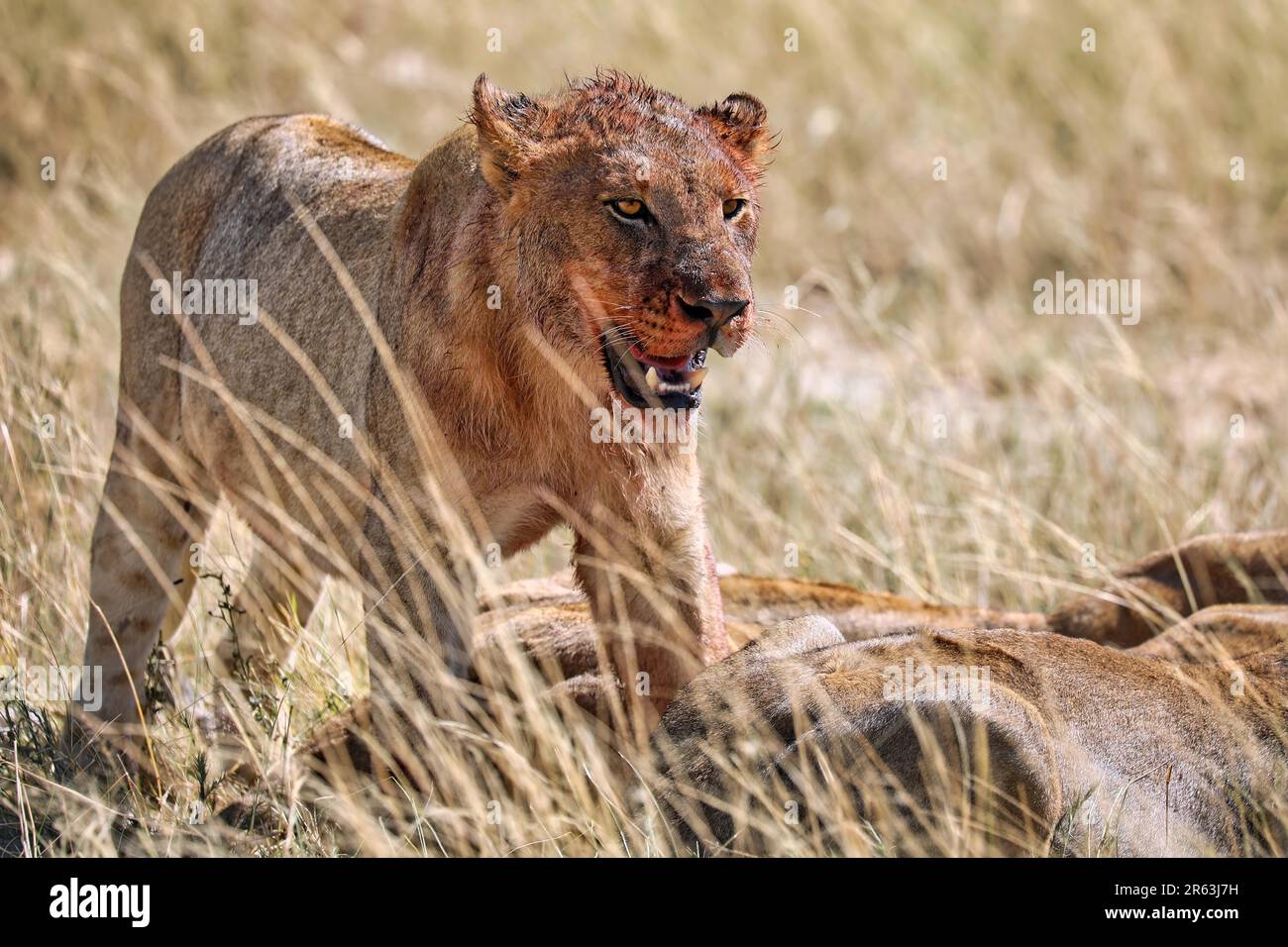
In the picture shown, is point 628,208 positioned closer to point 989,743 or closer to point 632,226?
point 632,226

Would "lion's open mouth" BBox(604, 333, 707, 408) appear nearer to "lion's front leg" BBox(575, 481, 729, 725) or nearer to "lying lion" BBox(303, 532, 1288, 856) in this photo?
"lion's front leg" BBox(575, 481, 729, 725)

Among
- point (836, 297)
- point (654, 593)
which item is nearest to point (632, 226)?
point (654, 593)

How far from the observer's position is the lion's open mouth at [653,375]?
15.9ft

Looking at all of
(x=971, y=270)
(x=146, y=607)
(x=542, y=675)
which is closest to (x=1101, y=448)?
(x=971, y=270)

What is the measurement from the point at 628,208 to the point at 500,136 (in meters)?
0.43

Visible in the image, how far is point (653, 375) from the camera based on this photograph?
488cm

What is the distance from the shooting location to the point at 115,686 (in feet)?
20.2

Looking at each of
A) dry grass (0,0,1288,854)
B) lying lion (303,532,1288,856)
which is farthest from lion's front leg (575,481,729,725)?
dry grass (0,0,1288,854)

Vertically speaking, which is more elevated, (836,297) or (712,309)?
(836,297)

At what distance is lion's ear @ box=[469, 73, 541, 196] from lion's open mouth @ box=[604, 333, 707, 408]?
520 mm

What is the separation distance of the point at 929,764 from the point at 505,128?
1.92 meters

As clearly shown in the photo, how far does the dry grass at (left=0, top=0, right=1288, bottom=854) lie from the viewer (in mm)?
5609

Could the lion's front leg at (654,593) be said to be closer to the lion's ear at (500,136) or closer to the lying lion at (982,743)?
the lying lion at (982,743)

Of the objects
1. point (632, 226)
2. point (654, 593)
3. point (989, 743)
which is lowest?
point (989, 743)
